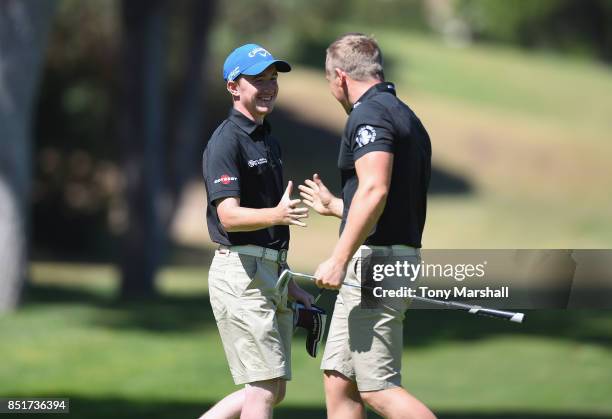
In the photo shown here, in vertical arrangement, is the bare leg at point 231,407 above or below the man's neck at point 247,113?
below

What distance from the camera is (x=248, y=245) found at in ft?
19.5

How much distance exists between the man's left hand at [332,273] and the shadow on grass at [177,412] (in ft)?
12.5

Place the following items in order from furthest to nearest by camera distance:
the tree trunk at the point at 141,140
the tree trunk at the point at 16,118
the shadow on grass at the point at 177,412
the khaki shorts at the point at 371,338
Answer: the tree trunk at the point at 141,140 → the tree trunk at the point at 16,118 → the shadow on grass at the point at 177,412 → the khaki shorts at the point at 371,338

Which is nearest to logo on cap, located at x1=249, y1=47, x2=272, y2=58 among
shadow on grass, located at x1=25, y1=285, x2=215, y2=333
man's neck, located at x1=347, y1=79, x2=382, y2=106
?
man's neck, located at x1=347, y1=79, x2=382, y2=106

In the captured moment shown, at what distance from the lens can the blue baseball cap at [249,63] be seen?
5.91 meters

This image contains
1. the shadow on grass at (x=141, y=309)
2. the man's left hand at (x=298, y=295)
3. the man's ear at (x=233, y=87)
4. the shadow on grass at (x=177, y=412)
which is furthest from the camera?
→ the shadow on grass at (x=141, y=309)

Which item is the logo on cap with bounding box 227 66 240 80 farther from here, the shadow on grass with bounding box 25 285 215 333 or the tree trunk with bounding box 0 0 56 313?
the tree trunk with bounding box 0 0 56 313

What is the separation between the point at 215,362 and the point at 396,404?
671cm

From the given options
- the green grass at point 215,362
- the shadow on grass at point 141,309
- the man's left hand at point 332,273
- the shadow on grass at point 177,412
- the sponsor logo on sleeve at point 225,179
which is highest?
the sponsor logo on sleeve at point 225,179

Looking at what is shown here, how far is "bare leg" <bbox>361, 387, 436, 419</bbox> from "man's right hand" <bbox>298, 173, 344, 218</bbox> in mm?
885

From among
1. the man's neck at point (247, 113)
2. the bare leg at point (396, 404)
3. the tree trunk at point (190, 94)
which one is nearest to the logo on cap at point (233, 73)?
the man's neck at point (247, 113)

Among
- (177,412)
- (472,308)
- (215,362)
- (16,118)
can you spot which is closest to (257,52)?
(472,308)

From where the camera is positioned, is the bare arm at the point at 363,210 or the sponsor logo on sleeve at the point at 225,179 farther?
the sponsor logo on sleeve at the point at 225,179

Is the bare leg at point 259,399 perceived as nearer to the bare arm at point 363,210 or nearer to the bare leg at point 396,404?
the bare leg at point 396,404
